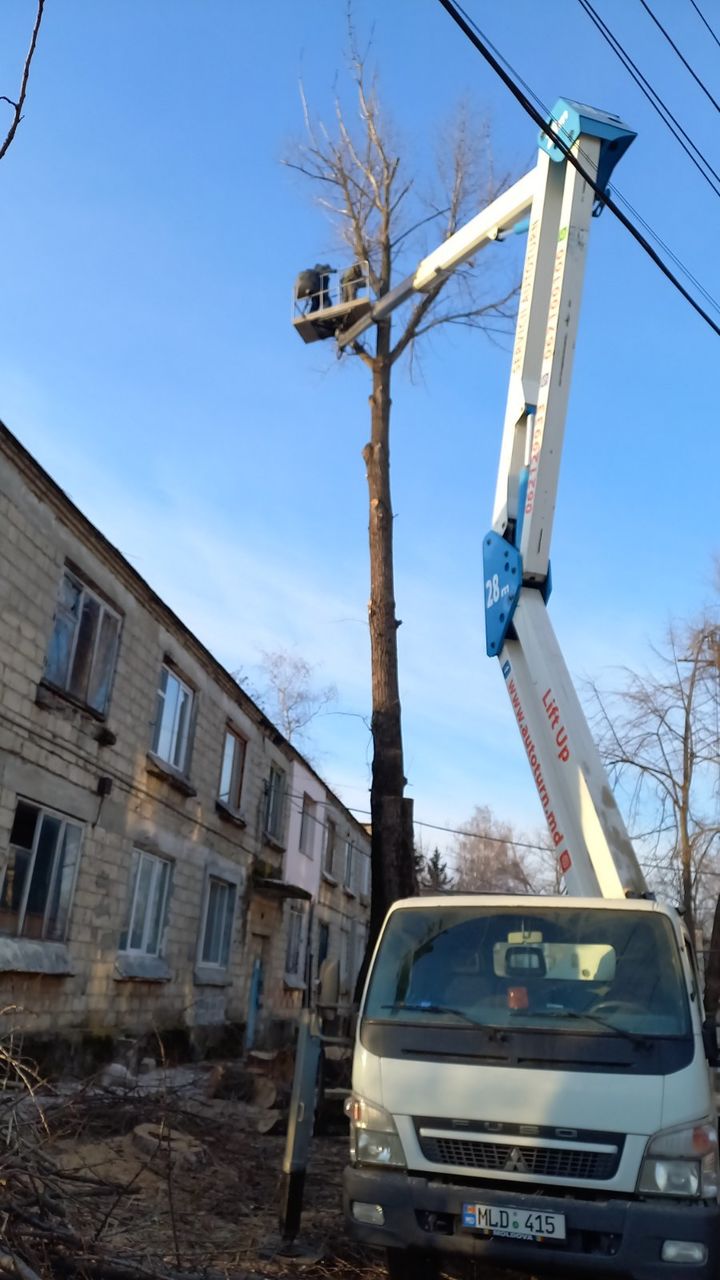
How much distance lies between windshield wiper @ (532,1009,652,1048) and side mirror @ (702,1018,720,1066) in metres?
0.41

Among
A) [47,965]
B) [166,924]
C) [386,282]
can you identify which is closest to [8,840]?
[47,965]

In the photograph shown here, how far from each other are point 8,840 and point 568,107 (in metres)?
8.12

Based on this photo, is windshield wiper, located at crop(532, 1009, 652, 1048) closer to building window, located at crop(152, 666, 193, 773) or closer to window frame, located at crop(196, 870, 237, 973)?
building window, located at crop(152, 666, 193, 773)

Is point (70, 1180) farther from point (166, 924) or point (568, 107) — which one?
point (166, 924)

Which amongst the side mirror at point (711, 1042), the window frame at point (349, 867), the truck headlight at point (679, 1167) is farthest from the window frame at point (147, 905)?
the window frame at point (349, 867)

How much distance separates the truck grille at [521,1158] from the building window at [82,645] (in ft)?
23.2

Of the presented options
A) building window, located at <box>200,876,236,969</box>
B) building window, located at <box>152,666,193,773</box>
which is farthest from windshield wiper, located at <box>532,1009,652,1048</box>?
building window, located at <box>200,876,236,969</box>

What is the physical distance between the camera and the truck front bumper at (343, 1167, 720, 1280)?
4.23 metres

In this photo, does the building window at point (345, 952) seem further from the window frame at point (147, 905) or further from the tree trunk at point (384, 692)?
the tree trunk at point (384, 692)

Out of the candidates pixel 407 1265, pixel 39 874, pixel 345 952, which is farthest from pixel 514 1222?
pixel 345 952

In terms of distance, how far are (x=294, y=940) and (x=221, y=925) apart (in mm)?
5236

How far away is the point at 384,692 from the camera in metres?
11.8

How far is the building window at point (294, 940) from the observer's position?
20.3 m

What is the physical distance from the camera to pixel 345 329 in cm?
1254
